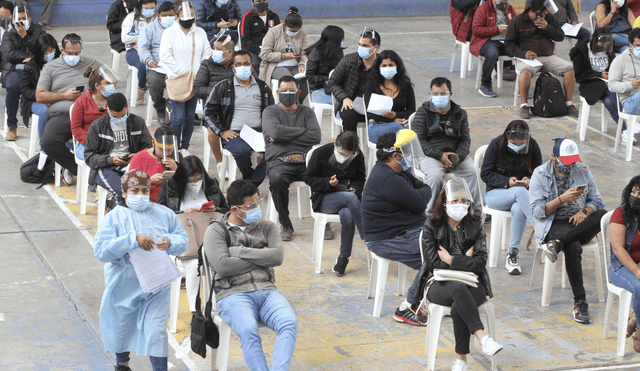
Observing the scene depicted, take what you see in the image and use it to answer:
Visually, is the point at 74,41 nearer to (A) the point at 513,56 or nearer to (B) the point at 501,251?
(B) the point at 501,251

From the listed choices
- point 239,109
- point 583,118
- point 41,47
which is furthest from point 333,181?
point 583,118

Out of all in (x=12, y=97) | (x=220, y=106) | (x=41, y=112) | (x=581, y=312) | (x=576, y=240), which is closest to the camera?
(x=581, y=312)

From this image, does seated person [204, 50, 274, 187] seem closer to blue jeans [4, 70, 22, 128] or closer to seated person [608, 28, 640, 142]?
blue jeans [4, 70, 22, 128]

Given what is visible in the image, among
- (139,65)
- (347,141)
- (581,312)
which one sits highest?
(347,141)

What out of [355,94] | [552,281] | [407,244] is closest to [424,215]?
[407,244]

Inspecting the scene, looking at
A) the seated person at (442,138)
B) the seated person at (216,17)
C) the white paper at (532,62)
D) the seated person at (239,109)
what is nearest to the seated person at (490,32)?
the white paper at (532,62)

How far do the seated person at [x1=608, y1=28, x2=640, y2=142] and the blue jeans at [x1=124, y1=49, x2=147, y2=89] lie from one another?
589cm

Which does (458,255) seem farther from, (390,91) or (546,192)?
(390,91)

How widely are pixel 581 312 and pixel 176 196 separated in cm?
321

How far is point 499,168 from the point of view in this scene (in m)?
7.69

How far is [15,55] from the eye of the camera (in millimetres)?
10781

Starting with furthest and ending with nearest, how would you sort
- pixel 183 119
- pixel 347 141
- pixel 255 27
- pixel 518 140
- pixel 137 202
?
pixel 255 27 → pixel 183 119 → pixel 518 140 → pixel 347 141 → pixel 137 202

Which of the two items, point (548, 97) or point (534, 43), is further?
point (534, 43)

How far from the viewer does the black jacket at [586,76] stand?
1060cm
